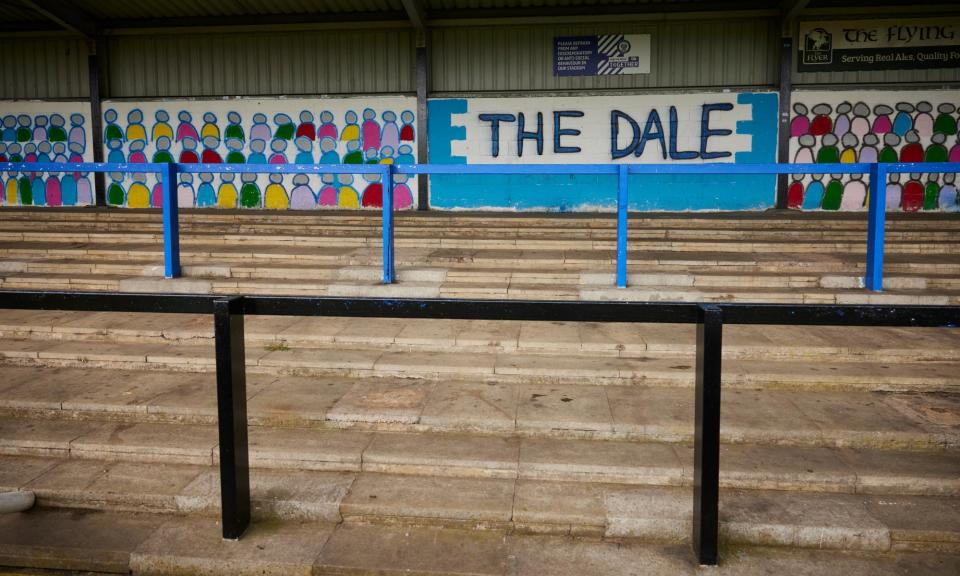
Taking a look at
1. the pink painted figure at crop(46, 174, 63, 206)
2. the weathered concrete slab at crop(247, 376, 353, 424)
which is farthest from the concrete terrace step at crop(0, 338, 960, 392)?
the pink painted figure at crop(46, 174, 63, 206)

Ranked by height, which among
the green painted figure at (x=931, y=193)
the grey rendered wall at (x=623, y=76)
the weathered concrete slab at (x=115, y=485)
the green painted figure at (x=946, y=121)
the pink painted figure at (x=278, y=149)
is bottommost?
the weathered concrete slab at (x=115, y=485)

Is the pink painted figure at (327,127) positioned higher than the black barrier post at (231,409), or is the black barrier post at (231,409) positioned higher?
the pink painted figure at (327,127)

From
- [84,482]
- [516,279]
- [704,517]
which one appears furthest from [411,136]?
[704,517]

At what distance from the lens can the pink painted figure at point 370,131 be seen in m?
12.1

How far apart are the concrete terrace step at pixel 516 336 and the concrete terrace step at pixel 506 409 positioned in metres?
0.54

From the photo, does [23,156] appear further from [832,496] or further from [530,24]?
[832,496]

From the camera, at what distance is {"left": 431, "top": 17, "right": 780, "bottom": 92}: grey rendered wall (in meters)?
11.4

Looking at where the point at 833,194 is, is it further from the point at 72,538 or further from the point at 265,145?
the point at 72,538

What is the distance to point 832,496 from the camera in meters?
2.97

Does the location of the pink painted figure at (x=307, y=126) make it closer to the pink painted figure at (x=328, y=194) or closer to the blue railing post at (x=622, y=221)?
the pink painted figure at (x=328, y=194)

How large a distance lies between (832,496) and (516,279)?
3.71 meters

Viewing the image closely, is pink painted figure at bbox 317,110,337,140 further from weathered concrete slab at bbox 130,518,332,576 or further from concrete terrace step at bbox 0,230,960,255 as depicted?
weathered concrete slab at bbox 130,518,332,576

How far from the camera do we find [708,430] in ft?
8.06

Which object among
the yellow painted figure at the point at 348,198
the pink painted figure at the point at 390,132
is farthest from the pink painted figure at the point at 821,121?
the yellow painted figure at the point at 348,198
